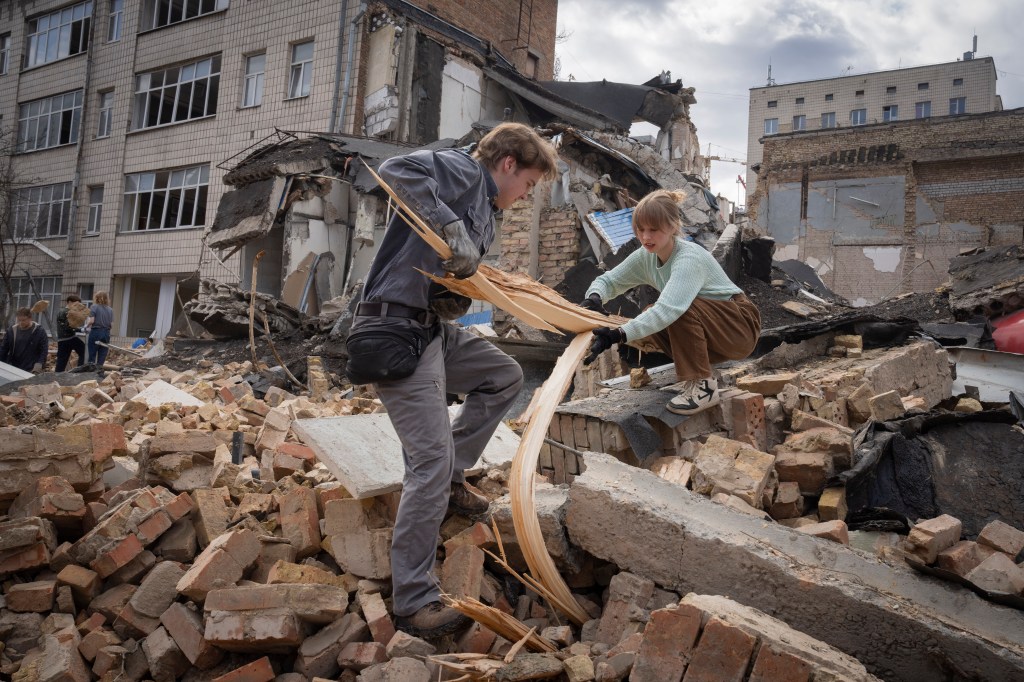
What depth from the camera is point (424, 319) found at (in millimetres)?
2447

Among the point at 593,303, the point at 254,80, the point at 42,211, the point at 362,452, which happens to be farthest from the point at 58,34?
the point at 362,452

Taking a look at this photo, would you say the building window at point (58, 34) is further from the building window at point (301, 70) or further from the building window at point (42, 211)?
the building window at point (301, 70)

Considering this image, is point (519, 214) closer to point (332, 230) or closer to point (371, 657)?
point (332, 230)

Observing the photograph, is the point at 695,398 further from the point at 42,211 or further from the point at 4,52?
the point at 4,52

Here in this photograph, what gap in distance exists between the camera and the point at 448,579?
2498 mm

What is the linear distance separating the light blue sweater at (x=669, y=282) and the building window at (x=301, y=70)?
46.9 feet

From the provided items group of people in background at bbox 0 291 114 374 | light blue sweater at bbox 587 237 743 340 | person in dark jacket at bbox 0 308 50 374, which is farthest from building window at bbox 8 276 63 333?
light blue sweater at bbox 587 237 743 340

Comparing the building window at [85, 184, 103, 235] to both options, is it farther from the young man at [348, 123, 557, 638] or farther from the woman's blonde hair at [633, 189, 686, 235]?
the young man at [348, 123, 557, 638]

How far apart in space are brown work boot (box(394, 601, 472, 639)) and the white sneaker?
72.1 inches

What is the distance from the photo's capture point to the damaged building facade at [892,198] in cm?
1897

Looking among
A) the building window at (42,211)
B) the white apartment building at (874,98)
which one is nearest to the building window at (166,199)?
the building window at (42,211)

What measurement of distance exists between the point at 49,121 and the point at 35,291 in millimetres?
5411

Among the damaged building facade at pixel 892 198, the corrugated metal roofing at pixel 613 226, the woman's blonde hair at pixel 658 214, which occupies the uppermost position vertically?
the damaged building facade at pixel 892 198

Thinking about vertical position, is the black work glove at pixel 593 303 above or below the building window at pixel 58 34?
below
